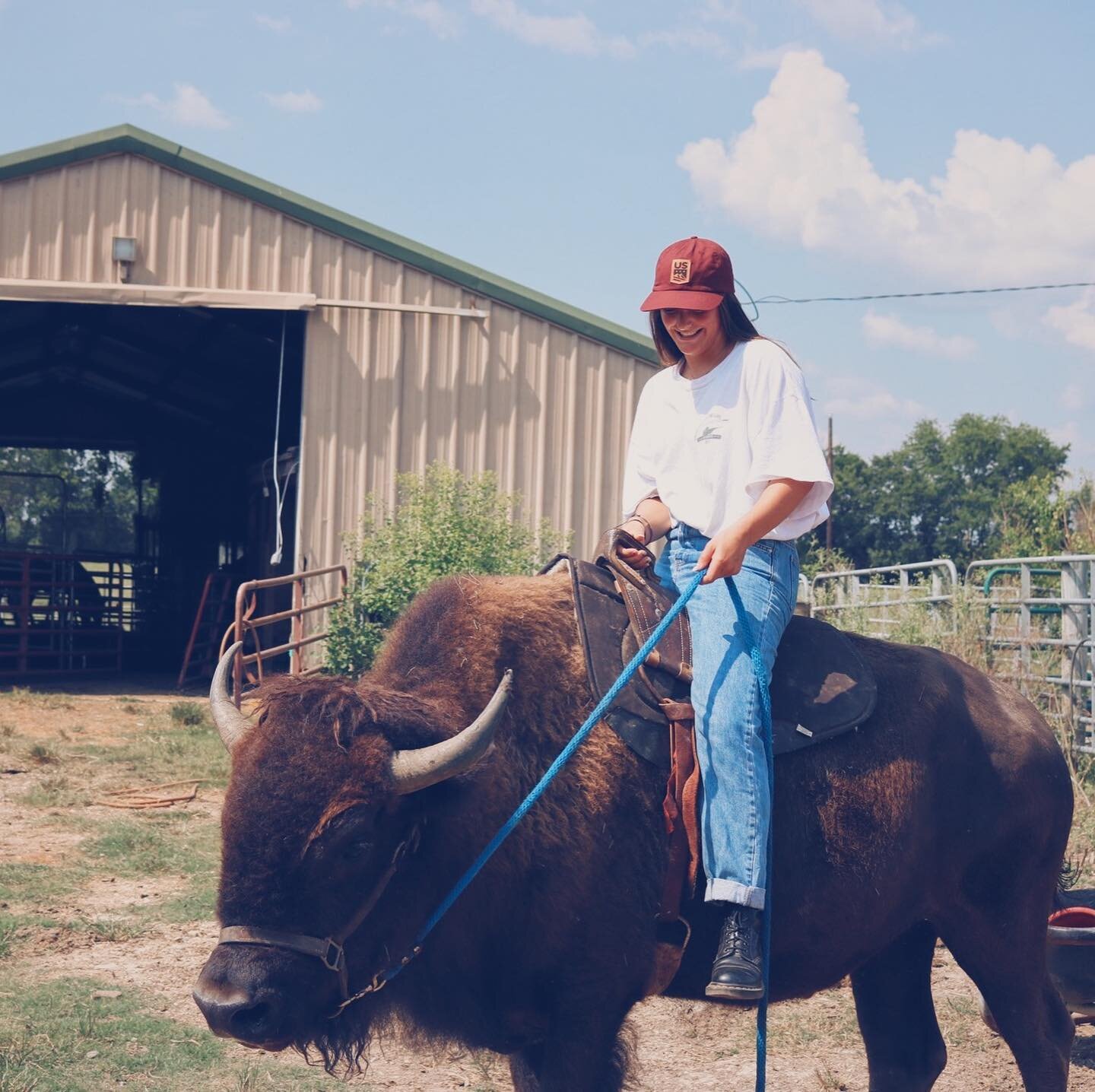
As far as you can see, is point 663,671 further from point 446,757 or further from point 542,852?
point 446,757

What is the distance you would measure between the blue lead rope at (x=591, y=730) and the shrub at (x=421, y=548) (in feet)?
30.4

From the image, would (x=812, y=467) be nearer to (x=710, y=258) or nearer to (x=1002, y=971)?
(x=710, y=258)

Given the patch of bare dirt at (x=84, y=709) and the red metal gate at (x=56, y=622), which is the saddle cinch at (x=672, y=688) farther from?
the red metal gate at (x=56, y=622)

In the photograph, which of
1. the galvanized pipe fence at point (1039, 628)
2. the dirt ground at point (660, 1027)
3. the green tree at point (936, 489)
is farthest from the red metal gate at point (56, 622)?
the green tree at point (936, 489)

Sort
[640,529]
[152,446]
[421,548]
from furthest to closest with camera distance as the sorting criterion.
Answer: [152,446]
[421,548]
[640,529]

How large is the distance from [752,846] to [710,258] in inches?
70.2

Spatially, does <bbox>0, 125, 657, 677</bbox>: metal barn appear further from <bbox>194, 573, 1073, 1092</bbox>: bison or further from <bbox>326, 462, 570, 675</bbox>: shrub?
<bbox>194, 573, 1073, 1092</bbox>: bison

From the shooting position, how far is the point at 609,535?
155 inches

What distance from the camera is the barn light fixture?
1416cm

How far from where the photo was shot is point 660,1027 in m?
5.50

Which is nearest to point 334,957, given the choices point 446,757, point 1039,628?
point 446,757

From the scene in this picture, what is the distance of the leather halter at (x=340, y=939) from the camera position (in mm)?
2955

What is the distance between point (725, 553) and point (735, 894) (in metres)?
0.97

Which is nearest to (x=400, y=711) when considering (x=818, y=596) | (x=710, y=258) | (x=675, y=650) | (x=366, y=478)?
(x=675, y=650)
